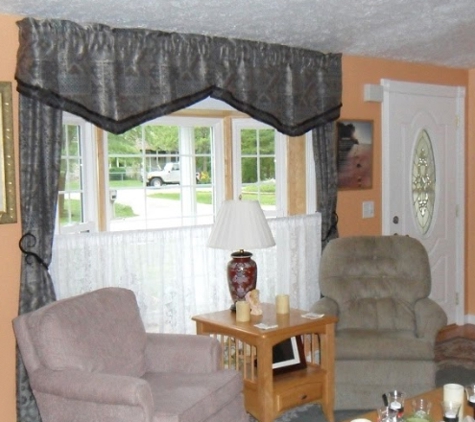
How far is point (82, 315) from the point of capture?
3215 millimetres

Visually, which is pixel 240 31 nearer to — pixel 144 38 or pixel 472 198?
pixel 144 38

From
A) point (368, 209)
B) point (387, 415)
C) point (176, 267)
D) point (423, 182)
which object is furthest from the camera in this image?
point (423, 182)

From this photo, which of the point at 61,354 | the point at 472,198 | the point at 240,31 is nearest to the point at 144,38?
the point at 240,31

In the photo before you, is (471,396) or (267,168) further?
(267,168)

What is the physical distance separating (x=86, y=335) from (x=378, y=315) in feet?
6.24

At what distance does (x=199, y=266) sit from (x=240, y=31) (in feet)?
4.65

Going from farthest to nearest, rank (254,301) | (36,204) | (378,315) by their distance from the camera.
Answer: (378,315), (254,301), (36,204)

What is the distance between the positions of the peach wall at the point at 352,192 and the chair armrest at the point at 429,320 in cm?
108

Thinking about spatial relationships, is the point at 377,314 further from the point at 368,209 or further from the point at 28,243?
the point at 28,243

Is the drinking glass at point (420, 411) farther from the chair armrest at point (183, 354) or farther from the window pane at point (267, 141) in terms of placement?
the window pane at point (267, 141)

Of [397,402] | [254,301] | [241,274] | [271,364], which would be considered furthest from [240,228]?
[397,402]

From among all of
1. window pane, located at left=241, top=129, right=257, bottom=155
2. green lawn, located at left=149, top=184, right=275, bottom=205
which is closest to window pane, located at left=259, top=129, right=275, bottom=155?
window pane, located at left=241, top=129, right=257, bottom=155

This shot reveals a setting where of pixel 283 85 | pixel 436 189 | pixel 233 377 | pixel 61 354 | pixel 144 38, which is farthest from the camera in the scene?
pixel 436 189

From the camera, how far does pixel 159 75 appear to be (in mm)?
3869
